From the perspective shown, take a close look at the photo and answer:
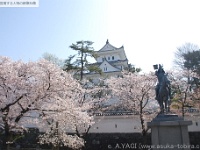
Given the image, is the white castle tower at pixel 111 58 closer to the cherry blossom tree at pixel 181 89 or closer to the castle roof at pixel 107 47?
the castle roof at pixel 107 47

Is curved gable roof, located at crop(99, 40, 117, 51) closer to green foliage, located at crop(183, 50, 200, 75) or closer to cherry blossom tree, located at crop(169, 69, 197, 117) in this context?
green foliage, located at crop(183, 50, 200, 75)

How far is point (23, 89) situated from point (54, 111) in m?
2.01

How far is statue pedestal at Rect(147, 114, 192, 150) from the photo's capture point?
758 centimetres

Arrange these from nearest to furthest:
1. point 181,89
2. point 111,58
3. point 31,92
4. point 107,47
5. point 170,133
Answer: point 170,133 → point 31,92 → point 181,89 → point 111,58 → point 107,47

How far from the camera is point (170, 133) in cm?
773

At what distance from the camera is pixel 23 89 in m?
11.7

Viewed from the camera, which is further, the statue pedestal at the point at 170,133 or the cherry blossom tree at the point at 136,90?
the cherry blossom tree at the point at 136,90

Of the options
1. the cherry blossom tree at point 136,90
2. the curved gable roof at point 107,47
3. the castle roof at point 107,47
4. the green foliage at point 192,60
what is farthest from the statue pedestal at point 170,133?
the curved gable roof at point 107,47

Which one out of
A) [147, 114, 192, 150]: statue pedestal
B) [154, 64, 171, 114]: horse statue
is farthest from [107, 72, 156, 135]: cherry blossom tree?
[147, 114, 192, 150]: statue pedestal

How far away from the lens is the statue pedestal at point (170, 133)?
7.58 m

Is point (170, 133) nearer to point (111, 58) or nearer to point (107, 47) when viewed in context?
point (111, 58)

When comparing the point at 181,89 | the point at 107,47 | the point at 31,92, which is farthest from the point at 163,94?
the point at 107,47

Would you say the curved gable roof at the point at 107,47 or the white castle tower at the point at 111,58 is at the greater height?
the curved gable roof at the point at 107,47

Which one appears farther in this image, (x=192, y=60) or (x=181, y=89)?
(x=192, y=60)
